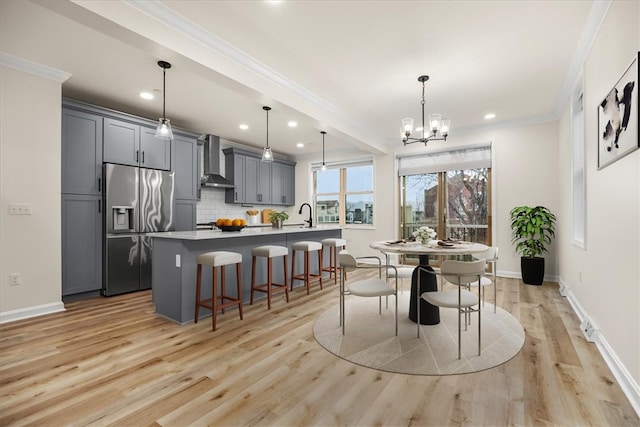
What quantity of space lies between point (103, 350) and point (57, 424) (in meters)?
0.94

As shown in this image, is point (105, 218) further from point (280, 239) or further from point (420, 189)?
point (420, 189)

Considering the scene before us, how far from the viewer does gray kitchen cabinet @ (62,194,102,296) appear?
12.5ft

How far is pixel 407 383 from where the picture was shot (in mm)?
1969

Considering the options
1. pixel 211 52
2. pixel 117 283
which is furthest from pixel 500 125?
pixel 117 283

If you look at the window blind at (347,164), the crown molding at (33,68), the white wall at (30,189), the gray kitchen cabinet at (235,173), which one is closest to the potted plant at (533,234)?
the window blind at (347,164)

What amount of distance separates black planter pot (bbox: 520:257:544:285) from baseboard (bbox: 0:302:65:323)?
627 cm

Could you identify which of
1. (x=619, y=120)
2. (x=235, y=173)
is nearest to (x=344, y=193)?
(x=235, y=173)

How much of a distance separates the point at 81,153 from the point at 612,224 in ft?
18.2

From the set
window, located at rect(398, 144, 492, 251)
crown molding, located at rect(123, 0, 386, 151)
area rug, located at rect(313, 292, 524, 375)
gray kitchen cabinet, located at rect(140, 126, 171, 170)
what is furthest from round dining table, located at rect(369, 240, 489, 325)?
gray kitchen cabinet, located at rect(140, 126, 171, 170)

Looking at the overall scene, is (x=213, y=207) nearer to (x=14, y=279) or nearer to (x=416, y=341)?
(x=14, y=279)

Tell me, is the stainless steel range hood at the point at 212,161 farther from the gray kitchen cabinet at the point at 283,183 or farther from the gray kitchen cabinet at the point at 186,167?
A: the gray kitchen cabinet at the point at 283,183

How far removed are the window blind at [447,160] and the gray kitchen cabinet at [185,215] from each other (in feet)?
13.5

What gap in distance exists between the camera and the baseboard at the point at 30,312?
309 centimetres

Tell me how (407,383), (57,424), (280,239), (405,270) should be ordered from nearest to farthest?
(57,424)
(407,383)
(405,270)
(280,239)
